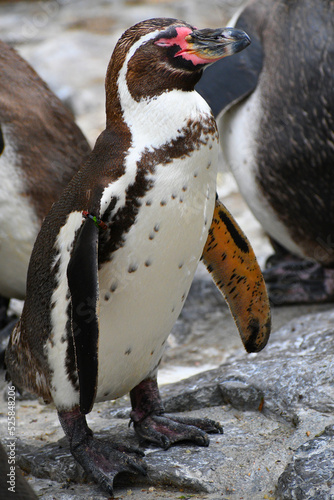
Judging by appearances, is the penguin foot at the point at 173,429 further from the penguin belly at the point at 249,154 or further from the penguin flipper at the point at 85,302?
the penguin belly at the point at 249,154

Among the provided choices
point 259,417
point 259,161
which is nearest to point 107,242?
point 259,417

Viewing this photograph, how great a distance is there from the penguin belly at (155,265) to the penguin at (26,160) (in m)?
0.87

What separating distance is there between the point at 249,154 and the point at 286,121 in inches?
7.9

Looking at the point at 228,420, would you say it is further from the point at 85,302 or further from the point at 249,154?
the point at 249,154

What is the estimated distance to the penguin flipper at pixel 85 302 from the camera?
153 cm

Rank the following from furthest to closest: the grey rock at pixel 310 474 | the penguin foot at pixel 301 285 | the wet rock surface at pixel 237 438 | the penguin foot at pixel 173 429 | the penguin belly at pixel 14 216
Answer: the penguin foot at pixel 301 285 → the penguin belly at pixel 14 216 → the penguin foot at pixel 173 429 → the wet rock surface at pixel 237 438 → the grey rock at pixel 310 474

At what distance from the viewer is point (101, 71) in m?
6.00

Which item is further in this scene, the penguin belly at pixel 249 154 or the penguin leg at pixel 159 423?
the penguin belly at pixel 249 154

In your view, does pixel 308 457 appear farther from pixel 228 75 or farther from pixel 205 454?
pixel 228 75

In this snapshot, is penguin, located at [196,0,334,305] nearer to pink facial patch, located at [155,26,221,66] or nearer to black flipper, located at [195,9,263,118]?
black flipper, located at [195,9,263,118]

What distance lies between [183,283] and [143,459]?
1.39 feet

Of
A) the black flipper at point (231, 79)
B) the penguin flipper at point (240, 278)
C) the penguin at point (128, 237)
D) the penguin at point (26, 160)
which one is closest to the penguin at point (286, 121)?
the black flipper at point (231, 79)

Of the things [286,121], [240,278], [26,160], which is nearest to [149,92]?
[240,278]

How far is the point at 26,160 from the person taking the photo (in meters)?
2.48
